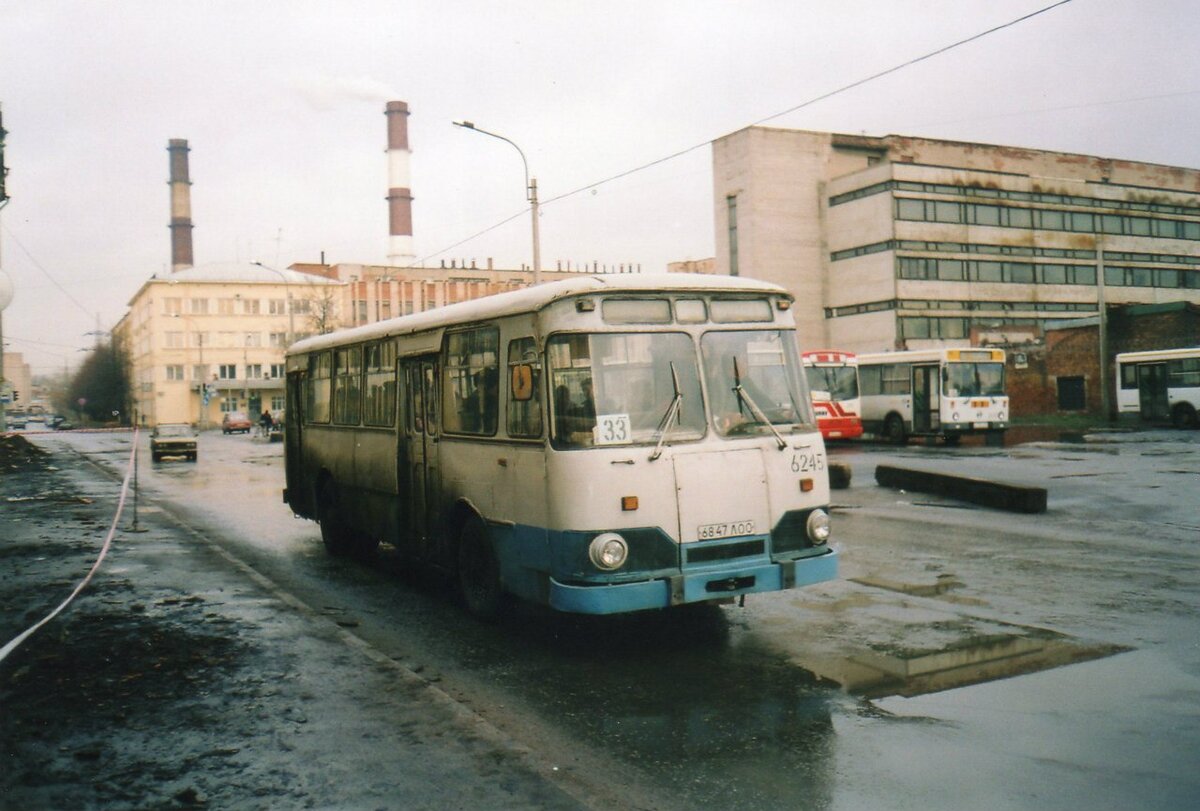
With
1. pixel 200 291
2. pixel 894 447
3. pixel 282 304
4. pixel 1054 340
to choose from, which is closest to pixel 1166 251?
pixel 1054 340

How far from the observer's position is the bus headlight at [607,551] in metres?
7.16

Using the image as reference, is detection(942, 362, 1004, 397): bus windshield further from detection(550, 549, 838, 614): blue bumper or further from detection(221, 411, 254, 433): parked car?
detection(221, 411, 254, 433): parked car

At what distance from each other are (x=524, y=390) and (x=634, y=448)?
949 millimetres

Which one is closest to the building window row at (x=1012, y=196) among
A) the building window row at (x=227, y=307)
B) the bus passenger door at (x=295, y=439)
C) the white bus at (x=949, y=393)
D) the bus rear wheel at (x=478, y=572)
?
the white bus at (x=949, y=393)

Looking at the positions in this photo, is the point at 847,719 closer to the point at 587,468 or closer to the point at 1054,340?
the point at 587,468

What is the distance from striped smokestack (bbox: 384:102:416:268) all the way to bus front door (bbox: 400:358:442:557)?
275 ft

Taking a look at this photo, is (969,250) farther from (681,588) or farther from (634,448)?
(681,588)

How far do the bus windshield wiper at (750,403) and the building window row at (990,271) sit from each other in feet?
215

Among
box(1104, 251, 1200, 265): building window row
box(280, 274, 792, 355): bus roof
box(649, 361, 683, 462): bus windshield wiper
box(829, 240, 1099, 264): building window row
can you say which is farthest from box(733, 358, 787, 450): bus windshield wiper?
box(1104, 251, 1200, 265): building window row

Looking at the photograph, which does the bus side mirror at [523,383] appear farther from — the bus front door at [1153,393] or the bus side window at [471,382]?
the bus front door at [1153,393]

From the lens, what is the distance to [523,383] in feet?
25.3

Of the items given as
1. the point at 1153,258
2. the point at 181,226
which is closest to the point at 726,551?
the point at 1153,258

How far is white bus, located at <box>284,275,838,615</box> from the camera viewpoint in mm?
7281

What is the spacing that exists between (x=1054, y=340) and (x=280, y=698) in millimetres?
52054
